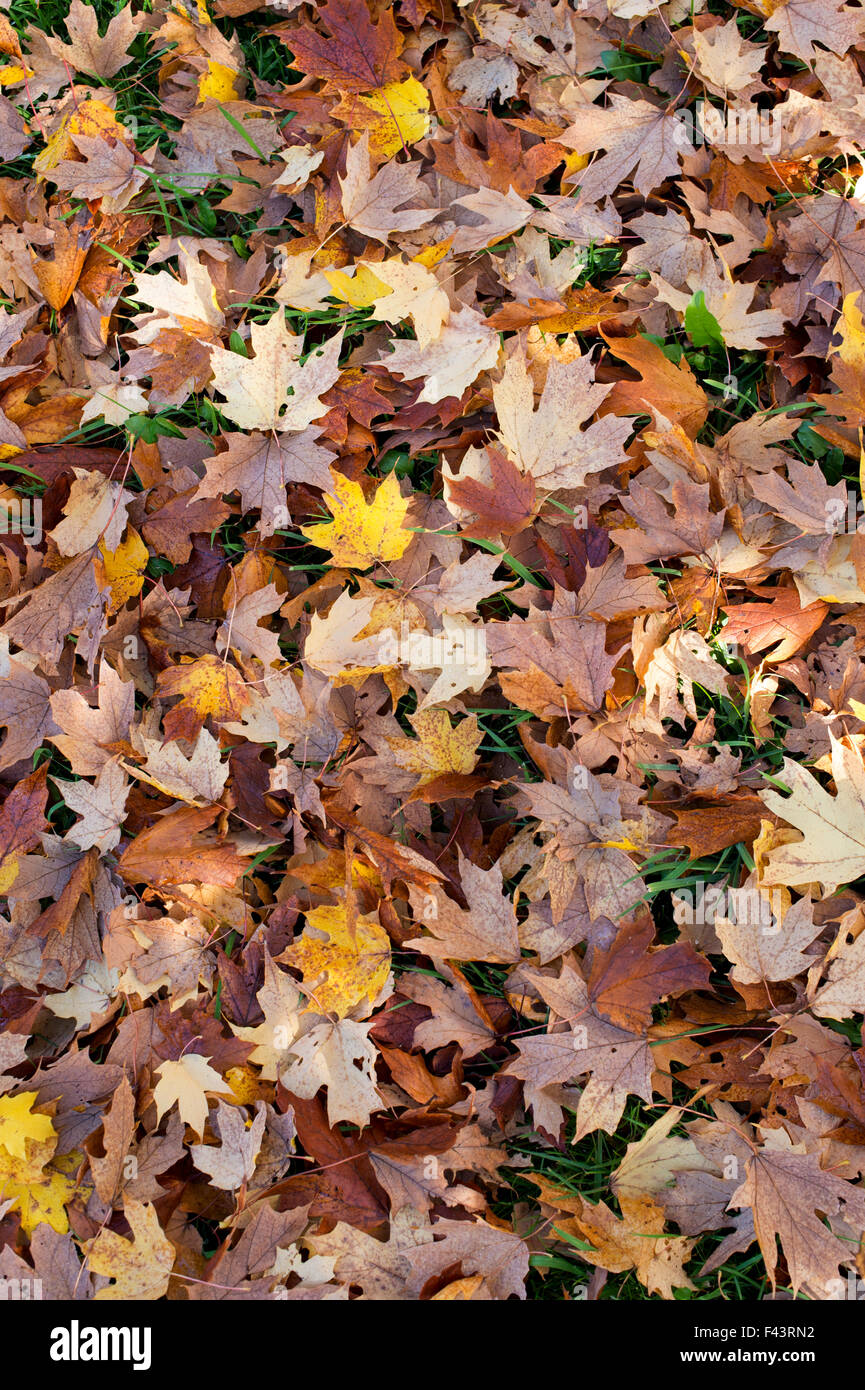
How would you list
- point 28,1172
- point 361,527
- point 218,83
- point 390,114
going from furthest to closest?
point 218,83 < point 390,114 < point 361,527 < point 28,1172

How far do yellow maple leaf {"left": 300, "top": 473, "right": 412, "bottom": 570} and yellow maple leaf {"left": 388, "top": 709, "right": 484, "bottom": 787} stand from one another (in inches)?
13.9

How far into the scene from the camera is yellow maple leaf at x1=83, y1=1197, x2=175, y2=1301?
166cm

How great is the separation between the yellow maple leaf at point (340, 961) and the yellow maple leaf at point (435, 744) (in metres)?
0.31

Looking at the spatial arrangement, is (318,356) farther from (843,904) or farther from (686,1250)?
(686,1250)

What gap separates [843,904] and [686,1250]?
70cm

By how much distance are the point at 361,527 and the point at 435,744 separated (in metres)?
0.47

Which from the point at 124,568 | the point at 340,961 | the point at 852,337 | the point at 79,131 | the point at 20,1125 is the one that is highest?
the point at 79,131

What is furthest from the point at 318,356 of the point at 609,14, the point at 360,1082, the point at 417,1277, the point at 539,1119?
the point at 417,1277

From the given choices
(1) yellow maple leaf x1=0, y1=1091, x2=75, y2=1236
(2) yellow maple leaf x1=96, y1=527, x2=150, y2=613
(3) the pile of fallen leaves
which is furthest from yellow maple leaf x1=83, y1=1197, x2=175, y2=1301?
(2) yellow maple leaf x1=96, y1=527, x2=150, y2=613

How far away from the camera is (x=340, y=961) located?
179 centimetres

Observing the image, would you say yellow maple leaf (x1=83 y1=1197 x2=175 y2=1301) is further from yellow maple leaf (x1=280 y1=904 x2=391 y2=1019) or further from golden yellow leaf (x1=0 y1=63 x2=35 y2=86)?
golden yellow leaf (x1=0 y1=63 x2=35 y2=86)

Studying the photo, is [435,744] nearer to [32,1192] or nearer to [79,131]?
[32,1192]

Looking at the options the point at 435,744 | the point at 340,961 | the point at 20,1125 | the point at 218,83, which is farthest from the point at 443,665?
the point at 218,83

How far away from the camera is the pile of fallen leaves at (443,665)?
1.72 meters
